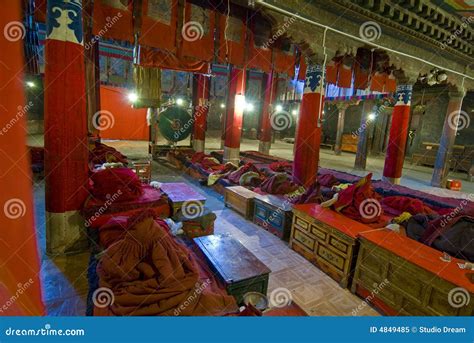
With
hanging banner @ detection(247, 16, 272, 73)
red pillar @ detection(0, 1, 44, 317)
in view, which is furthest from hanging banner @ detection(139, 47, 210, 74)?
red pillar @ detection(0, 1, 44, 317)

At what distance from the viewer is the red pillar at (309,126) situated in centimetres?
602

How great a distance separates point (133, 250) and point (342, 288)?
2.88 meters

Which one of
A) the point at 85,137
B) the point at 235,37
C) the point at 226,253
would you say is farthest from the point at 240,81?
the point at 226,253

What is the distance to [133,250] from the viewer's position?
2586 mm

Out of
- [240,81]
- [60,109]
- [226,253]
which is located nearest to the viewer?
[226,253]

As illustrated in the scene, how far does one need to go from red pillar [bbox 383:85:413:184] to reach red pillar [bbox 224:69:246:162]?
542cm

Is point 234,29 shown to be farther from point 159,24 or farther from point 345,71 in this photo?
point 345,71

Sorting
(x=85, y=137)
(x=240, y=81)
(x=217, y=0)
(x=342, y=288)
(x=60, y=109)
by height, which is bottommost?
(x=342, y=288)

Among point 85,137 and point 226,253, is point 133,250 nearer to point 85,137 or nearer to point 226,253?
point 226,253

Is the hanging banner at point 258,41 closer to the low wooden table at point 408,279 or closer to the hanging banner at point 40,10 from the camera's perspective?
the hanging banner at point 40,10

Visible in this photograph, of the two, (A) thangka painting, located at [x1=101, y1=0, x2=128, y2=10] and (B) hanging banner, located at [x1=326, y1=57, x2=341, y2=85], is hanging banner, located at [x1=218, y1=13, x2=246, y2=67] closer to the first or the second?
(A) thangka painting, located at [x1=101, y1=0, x2=128, y2=10]

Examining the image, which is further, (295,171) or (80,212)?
(295,171)

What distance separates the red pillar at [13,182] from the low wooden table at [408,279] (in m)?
3.58

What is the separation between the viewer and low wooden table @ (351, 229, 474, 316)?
256cm
